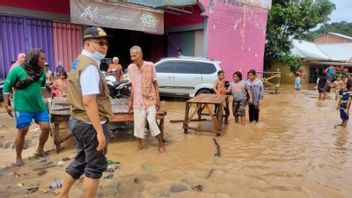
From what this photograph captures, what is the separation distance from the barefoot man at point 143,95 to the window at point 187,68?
6.35m

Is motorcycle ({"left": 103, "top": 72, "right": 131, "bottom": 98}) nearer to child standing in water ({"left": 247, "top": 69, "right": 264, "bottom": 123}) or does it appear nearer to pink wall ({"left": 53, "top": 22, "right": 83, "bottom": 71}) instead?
child standing in water ({"left": 247, "top": 69, "right": 264, "bottom": 123})

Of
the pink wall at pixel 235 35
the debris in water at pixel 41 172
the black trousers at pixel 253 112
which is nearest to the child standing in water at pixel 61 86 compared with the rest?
the debris in water at pixel 41 172

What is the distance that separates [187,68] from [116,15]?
11.4ft

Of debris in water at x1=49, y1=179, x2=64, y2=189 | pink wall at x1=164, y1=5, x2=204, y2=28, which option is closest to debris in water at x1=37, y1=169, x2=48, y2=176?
debris in water at x1=49, y1=179, x2=64, y2=189

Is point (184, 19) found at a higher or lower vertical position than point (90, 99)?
higher

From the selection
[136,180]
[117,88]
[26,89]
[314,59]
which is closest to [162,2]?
[117,88]

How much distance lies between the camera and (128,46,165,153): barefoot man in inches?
201

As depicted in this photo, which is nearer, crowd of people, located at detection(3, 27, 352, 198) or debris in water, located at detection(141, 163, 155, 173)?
crowd of people, located at detection(3, 27, 352, 198)

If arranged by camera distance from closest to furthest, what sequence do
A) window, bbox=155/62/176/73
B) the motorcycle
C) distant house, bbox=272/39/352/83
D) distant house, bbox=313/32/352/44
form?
the motorcycle → window, bbox=155/62/176/73 → distant house, bbox=272/39/352/83 → distant house, bbox=313/32/352/44

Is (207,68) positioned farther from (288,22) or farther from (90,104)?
(288,22)

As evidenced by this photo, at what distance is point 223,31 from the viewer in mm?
15000

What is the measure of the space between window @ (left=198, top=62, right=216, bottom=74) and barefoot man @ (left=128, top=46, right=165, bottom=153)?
6.31 m

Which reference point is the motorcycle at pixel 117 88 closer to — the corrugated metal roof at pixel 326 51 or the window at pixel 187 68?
the window at pixel 187 68

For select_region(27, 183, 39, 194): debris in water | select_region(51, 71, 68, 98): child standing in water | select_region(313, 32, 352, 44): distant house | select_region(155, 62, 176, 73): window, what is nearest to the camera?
select_region(27, 183, 39, 194): debris in water
